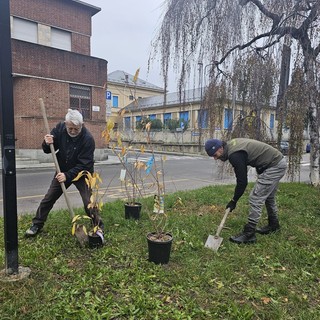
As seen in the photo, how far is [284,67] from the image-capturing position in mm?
5301

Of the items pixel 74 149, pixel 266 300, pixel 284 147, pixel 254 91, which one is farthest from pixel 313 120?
pixel 74 149

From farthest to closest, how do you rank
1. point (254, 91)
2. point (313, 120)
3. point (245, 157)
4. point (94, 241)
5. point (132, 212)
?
point (313, 120), point (254, 91), point (132, 212), point (245, 157), point (94, 241)

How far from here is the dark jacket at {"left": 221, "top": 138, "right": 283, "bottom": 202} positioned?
140 inches

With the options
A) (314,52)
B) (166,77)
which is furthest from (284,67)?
(166,77)

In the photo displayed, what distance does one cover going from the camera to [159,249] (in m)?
3.11

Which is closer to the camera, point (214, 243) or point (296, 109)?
point (214, 243)

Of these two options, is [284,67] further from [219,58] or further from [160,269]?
[160,269]

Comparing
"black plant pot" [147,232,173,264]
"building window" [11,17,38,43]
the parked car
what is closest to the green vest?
"black plant pot" [147,232,173,264]

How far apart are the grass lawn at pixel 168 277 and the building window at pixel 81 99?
12612 millimetres

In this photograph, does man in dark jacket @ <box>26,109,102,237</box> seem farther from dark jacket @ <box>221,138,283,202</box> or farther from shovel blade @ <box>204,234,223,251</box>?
dark jacket @ <box>221,138,283,202</box>

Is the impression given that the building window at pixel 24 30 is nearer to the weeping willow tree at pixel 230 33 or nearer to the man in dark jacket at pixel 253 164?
the weeping willow tree at pixel 230 33

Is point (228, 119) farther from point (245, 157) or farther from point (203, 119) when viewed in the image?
point (245, 157)

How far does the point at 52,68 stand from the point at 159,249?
47.0 ft

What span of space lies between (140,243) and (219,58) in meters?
3.91
